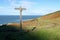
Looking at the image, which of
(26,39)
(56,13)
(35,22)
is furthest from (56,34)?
(56,13)

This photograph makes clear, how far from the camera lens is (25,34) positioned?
1039 inches

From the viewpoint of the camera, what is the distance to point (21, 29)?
28.1 meters

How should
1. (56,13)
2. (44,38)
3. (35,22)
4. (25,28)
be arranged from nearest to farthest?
1. (44,38)
2. (25,28)
3. (35,22)
4. (56,13)

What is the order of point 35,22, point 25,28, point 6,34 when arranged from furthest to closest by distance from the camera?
point 35,22
point 25,28
point 6,34

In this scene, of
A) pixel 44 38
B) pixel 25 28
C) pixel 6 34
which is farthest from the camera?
pixel 25 28

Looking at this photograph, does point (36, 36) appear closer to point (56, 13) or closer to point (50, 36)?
point (50, 36)

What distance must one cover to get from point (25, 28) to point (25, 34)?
3520mm

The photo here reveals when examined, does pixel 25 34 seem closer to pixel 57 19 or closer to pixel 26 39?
pixel 26 39

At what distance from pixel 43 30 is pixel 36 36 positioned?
1.98 meters

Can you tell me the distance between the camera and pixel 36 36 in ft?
84.7

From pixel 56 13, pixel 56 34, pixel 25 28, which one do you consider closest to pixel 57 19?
pixel 56 13

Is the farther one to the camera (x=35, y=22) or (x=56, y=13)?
(x=56, y=13)

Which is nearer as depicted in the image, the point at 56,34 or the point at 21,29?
the point at 56,34

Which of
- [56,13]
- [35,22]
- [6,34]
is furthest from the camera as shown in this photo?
[56,13]
